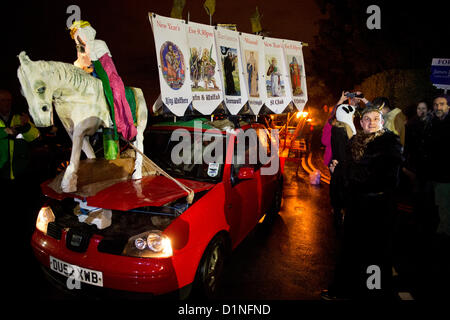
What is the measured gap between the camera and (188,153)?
3633 millimetres

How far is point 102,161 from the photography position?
3.02 metres

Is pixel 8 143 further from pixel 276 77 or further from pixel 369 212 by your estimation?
pixel 369 212

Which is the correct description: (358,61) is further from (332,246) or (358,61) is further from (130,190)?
(130,190)

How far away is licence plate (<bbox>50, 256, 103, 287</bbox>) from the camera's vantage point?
2430 millimetres

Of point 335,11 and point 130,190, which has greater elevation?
point 335,11

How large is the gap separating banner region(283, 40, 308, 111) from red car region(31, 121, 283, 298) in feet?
8.63

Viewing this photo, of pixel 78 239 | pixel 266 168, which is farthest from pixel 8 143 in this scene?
pixel 266 168

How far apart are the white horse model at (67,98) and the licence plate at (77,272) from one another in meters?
0.73

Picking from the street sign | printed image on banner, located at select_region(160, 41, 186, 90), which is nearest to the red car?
printed image on banner, located at select_region(160, 41, 186, 90)

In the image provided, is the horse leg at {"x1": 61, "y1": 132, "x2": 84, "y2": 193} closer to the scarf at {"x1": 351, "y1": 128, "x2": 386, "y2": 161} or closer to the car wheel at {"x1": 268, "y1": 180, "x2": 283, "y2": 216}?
the scarf at {"x1": 351, "y1": 128, "x2": 386, "y2": 161}

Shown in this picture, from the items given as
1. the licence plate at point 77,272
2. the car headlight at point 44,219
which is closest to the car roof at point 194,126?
the car headlight at point 44,219

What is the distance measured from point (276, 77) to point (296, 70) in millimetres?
805
